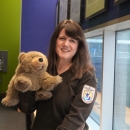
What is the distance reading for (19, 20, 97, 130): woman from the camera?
110cm

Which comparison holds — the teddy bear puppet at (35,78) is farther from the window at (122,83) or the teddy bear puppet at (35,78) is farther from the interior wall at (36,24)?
the interior wall at (36,24)

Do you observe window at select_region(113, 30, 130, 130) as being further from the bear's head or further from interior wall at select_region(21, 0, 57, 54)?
interior wall at select_region(21, 0, 57, 54)

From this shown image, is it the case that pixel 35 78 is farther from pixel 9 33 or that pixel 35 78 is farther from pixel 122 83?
pixel 9 33

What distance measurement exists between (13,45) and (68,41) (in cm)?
169

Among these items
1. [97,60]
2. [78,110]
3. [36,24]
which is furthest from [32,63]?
[36,24]

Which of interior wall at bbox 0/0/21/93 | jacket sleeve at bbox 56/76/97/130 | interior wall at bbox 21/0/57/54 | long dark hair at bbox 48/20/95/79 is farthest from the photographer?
interior wall at bbox 21/0/57/54

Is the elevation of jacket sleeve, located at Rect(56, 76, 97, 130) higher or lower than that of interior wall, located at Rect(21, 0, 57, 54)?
lower

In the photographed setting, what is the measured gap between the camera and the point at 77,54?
1.27 meters

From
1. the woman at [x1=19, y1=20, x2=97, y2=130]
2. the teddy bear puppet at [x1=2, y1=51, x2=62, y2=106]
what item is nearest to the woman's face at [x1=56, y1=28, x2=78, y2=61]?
the woman at [x1=19, y1=20, x2=97, y2=130]

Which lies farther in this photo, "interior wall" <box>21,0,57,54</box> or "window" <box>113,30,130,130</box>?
"interior wall" <box>21,0,57,54</box>

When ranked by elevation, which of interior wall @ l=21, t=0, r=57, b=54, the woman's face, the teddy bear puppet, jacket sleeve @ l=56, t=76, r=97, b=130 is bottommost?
jacket sleeve @ l=56, t=76, r=97, b=130

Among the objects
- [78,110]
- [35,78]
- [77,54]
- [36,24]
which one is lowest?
[78,110]

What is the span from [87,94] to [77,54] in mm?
274

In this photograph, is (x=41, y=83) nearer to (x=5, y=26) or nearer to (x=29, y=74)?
(x=29, y=74)
